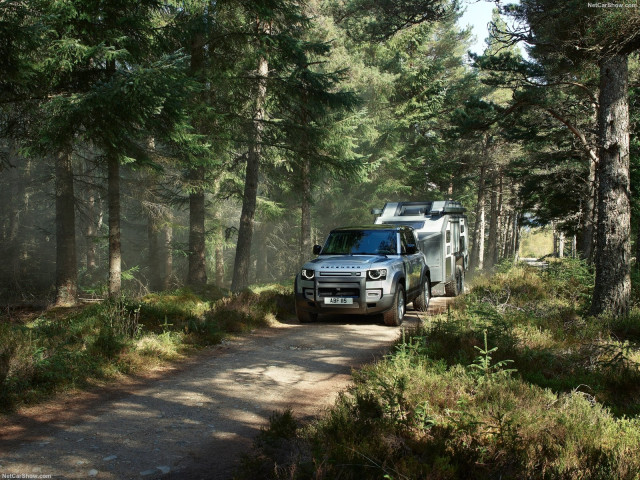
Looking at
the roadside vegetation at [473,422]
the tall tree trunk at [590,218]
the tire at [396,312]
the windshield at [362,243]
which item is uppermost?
the tall tree trunk at [590,218]

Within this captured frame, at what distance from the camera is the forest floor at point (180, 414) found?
4.07 meters

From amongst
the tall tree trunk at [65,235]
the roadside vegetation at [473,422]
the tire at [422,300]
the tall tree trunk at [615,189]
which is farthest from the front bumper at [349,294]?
the tall tree trunk at [65,235]

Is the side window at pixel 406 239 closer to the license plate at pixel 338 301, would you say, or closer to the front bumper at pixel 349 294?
the front bumper at pixel 349 294

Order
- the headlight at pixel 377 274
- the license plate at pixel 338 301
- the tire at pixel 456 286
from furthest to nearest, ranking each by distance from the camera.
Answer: the tire at pixel 456 286 < the license plate at pixel 338 301 < the headlight at pixel 377 274

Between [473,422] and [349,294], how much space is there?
6.53m

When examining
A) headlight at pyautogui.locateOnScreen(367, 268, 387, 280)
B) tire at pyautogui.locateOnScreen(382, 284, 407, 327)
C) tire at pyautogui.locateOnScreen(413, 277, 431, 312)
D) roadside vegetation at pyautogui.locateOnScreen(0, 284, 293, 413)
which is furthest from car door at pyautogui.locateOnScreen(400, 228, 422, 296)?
roadside vegetation at pyautogui.locateOnScreen(0, 284, 293, 413)

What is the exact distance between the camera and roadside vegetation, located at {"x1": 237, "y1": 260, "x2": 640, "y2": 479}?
11.5 feet

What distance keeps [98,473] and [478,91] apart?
124 ft

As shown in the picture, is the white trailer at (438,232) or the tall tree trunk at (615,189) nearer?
the tall tree trunk at (615,189)

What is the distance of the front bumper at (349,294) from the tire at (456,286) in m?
6.33

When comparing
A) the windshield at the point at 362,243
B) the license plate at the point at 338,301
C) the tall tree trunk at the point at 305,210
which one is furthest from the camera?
the tall tree trunk at the point at 305,210

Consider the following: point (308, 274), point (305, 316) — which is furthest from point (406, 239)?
point (305, 316)

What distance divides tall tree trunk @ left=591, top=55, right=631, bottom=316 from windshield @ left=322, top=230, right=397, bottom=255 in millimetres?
4529

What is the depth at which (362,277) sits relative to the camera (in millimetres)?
10305
